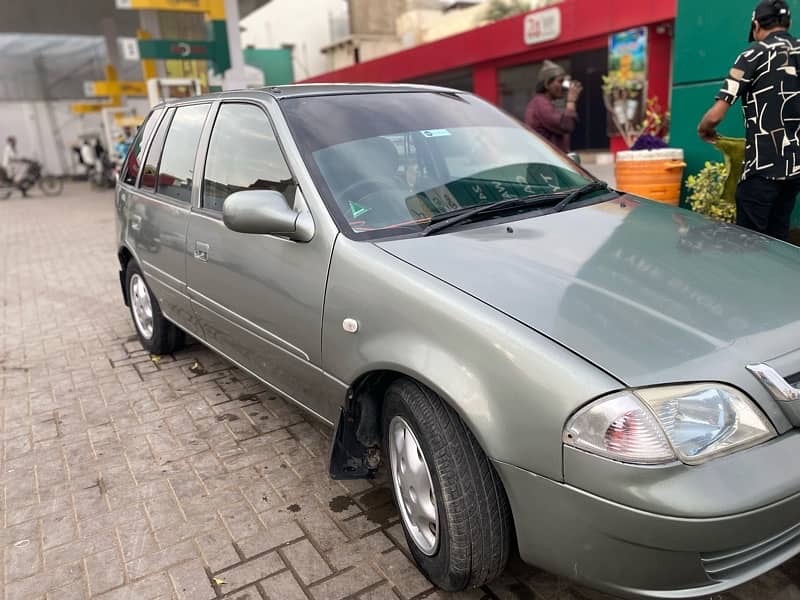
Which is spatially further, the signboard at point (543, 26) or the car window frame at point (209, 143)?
the signboard at point (543, 26)

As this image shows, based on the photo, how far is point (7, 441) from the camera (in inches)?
144

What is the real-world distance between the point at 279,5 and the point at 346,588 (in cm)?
4593

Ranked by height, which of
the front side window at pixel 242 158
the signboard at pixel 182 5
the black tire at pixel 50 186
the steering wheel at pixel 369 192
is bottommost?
the black tire at pixel 50 186

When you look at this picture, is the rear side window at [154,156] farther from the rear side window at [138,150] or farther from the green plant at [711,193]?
the green plant at [711,193]

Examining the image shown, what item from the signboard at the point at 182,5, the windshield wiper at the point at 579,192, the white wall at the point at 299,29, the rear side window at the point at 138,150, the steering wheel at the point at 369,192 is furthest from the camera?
the white wall at the point at 299,29

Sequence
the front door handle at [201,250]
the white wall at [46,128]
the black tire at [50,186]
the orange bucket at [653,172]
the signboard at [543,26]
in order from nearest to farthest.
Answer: the front door handle at [201,250] → the orange bucket at [653,172] → the signboard at [543,26] → the black tire at [50,186] → the white wall at [46,128]

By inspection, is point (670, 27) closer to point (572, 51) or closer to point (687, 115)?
point (572, 51)

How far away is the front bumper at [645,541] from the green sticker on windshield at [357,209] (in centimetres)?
119

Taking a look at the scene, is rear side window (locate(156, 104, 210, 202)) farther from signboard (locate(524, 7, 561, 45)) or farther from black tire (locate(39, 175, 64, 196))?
black tire (locate(39, 175, 64, 196))

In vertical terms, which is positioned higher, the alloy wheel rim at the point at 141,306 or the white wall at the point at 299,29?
the white wall at the point at 299,29

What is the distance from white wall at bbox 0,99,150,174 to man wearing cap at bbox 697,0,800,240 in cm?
3240

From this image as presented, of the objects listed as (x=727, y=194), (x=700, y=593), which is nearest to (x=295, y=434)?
(x=700, y=593)

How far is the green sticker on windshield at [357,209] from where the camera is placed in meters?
2.58

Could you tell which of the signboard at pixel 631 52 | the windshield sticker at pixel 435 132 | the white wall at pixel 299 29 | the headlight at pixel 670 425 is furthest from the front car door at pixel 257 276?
the white wall at pixel 299 29
